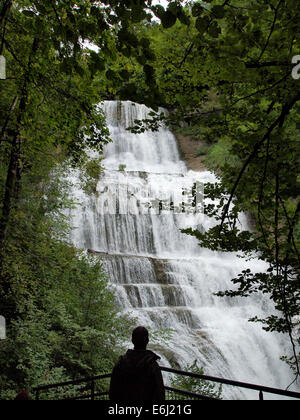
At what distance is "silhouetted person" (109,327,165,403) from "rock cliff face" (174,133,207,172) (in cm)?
2255

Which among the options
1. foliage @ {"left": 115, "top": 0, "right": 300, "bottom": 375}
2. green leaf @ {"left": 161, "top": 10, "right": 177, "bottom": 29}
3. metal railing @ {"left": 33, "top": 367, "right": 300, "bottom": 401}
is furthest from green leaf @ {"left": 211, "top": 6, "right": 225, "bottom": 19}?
metal railing @ {"left": 33, "top": 367, "right": 300, "bottom": 401}

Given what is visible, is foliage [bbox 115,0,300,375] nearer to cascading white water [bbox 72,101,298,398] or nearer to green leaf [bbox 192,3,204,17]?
green leaf [bbox 192,3,204,17]

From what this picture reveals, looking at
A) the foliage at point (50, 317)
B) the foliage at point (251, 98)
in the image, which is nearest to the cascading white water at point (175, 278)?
the foliage at point (50, 317)

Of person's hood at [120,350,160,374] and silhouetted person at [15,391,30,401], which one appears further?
silhouetted person at [15,391,30,401]

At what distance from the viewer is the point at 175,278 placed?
48.2 ft

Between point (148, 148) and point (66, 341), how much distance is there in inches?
789

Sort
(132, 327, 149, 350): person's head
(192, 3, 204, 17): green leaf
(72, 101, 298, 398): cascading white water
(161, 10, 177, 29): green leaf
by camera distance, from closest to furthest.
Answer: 1. (161, 10, 177, 29): green leaf
2. (192, 3, 204, 17): green leaf
3. (132, 327, 149, 350): person's head
4. (72, 101, 298, 398): cascading white water

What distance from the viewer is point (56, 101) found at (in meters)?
5.65

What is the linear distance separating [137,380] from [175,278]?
1222cm

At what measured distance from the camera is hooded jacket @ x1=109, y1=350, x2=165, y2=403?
258 cm

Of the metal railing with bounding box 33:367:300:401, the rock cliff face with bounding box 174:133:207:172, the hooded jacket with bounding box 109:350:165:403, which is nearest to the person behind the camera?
the hooded jacket with bounding box 109:350:165:403

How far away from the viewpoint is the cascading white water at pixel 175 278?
11172mm
